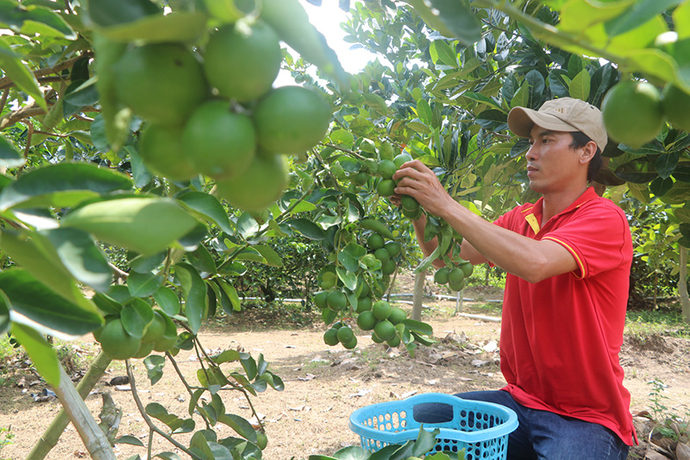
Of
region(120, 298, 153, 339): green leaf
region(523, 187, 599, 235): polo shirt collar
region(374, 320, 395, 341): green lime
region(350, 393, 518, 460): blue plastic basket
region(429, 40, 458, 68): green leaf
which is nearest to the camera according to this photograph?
region(120, 298, 153, 339): green leaf

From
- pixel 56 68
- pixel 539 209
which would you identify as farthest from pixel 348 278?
pixel 539 209

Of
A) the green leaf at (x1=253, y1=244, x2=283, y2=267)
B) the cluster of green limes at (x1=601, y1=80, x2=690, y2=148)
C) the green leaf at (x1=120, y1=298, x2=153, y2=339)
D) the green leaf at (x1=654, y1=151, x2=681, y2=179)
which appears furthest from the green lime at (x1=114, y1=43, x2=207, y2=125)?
the green leaf at (x1=654, y1=151, x2=681, y2=179)

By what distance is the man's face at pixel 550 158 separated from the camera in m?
2.24

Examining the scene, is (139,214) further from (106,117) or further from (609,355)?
(609,355)

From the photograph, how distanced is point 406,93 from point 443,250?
7.52 ft

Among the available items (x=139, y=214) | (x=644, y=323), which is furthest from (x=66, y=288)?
(x=644, y=323)

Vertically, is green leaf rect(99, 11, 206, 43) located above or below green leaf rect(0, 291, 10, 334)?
above

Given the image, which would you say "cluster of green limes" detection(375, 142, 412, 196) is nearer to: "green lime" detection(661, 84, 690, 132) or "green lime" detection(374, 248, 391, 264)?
"green lime" detection(374, 248, 391, 264)

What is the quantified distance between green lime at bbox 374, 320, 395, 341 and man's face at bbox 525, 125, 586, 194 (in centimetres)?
129

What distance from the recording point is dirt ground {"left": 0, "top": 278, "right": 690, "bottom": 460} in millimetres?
3637

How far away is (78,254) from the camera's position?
→ 35cm

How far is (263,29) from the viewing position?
348 mm

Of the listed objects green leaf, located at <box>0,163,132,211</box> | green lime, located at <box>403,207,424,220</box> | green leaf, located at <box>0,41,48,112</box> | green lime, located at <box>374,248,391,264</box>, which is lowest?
green lime, located at <box>374,248,391,264</box>

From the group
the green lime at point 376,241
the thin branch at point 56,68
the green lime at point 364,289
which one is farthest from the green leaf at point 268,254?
the thin branch at point 56,68
